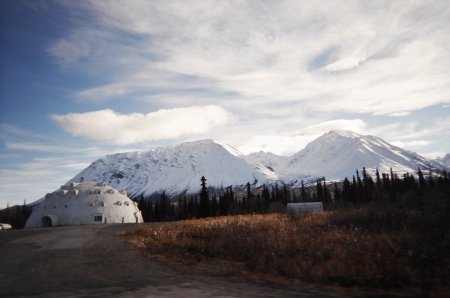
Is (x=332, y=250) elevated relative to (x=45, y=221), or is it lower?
lower

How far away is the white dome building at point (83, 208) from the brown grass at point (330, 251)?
1802 inches

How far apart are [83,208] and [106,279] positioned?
2150 inches

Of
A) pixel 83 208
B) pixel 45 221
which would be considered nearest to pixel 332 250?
pixel 83 208

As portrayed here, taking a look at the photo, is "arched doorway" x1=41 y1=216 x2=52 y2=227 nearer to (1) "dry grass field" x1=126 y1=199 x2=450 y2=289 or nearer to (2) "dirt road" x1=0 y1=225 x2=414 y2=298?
(2) "dirt road" x1=0 y1=225 x2=414 y2=298

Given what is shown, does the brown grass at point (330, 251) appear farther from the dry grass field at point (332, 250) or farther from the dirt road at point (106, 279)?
the dirt road at point (106, 279)

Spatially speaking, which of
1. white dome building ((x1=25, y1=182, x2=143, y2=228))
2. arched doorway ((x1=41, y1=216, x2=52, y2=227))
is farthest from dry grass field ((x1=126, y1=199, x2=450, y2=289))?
arched doorway ((x1=41, y1=216, x2=52, y2=227))

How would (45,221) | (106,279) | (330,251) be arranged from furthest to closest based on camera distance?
(45,221) < (330,251) < (106,279)

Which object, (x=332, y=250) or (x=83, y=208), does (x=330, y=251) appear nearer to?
(x=332, y=250)

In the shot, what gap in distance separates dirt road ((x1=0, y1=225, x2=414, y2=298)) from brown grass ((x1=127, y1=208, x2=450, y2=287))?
43.8 inches

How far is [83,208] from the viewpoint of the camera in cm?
6041

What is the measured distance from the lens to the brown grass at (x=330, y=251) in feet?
32.4

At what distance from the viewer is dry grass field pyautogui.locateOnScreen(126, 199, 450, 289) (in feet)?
32.3

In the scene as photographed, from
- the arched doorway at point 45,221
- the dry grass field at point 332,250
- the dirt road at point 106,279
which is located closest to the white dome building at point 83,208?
the arched doorway at point 45,221

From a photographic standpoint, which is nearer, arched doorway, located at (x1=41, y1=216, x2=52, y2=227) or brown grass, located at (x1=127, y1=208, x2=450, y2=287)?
brown grass, located at (x1=127, y1=208, x2=450, y2=287)
